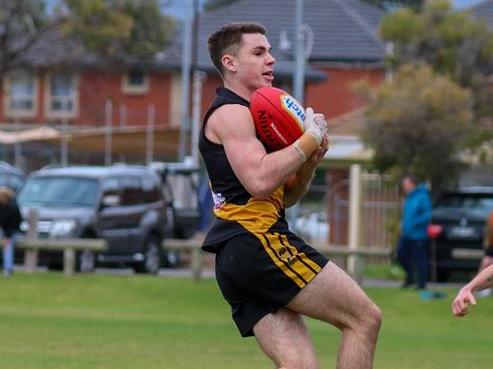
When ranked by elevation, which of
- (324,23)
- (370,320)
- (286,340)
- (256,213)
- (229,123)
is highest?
(324,23)

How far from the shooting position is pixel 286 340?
23.0 feet

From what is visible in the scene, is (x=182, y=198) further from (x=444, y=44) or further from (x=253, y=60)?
(x=253, y=60)

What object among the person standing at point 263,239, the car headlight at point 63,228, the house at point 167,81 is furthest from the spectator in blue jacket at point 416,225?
the house at point 167,81

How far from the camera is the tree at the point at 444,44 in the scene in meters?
33.1

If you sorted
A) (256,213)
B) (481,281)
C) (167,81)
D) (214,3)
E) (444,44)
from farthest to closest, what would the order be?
(214,3) < (167,81) < (444,44) < (481,281) < (256,213)

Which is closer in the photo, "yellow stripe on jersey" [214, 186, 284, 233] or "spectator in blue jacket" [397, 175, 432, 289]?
"yellow stripe on jersey" [214, 186, 284, 233]

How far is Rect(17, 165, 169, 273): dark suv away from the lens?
27.7 m

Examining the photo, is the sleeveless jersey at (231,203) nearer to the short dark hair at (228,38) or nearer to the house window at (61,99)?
the short dark hair at (228,38)

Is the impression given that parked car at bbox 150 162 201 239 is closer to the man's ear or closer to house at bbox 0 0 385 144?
house at bbox 0 0 385 144

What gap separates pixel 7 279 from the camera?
25.3 m

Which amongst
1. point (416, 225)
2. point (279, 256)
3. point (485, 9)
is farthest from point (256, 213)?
point (485, 9)

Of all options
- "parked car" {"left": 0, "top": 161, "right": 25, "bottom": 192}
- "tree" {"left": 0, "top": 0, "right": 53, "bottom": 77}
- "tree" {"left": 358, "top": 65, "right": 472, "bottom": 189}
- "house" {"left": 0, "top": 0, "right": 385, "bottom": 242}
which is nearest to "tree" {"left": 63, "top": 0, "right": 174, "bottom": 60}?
"tree" {"left": 0, "top": 0, "right": 53, "bottom": 77}

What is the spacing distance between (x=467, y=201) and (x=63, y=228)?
7482mm

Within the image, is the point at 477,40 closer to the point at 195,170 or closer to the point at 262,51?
the point at 195,170
